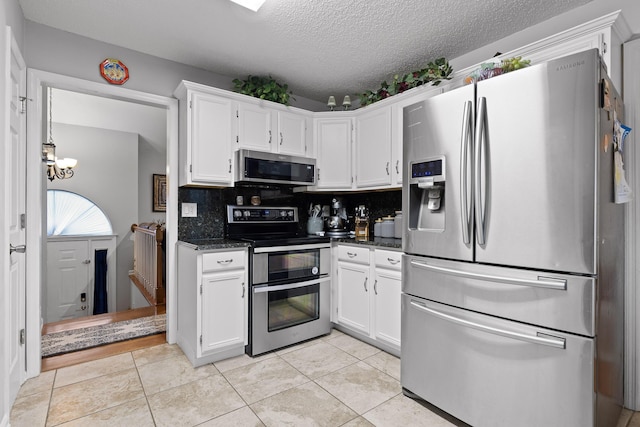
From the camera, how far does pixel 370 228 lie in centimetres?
361

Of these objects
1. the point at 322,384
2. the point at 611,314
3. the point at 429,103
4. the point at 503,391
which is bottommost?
the point at 322,384

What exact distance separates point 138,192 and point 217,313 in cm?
471

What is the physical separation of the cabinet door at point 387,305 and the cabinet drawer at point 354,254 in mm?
170

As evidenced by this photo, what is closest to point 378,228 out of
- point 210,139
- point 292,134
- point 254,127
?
point 292,134

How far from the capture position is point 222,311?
8.06 feet

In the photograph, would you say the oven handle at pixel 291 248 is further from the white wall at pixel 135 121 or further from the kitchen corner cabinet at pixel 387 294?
the white wall at pixel 135 121

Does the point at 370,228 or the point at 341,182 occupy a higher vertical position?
the point at 341,182

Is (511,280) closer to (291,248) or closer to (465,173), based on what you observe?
(465,173)

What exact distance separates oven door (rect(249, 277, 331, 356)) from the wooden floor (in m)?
0.99

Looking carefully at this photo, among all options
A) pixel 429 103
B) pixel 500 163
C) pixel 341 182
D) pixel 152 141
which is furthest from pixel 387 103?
pixel 152 141

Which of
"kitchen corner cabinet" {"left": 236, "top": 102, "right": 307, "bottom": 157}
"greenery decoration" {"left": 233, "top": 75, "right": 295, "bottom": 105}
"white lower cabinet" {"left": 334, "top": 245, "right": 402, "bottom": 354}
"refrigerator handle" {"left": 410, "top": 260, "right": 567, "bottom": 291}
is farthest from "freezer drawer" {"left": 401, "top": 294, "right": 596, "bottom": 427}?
"greenery decoration" {"left": 233, "top": 75, "right": 295, "bottom": 105}

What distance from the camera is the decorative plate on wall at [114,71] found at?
8.36 ft

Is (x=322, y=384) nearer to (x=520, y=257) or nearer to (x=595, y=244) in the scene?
(x=520, y=257)

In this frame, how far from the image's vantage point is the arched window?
5359 millimetres
